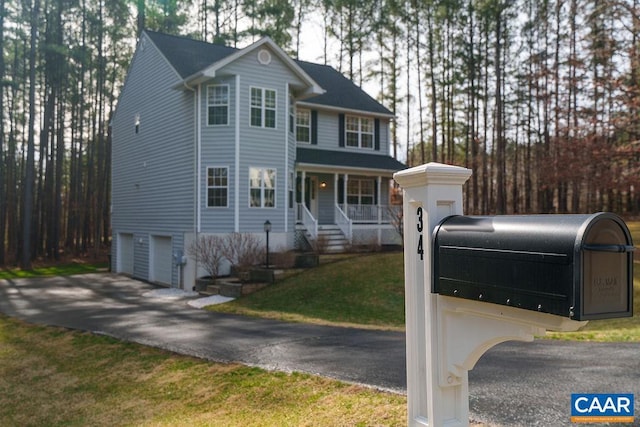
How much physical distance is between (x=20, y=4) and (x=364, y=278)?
82.9 feet

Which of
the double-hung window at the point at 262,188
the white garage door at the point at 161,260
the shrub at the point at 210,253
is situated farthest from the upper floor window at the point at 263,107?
the white garage door at the point at 161,260

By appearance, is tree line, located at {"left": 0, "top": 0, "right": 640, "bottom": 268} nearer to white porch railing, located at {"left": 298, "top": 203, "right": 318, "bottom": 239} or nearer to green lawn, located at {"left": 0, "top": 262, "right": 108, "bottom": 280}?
green lawn, located at {"left": 0, "top": 262, "right": 108, "bottom": 280}

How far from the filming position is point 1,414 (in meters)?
6.38

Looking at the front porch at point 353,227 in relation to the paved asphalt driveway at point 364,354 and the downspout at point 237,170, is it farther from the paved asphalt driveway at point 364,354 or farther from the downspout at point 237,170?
the paved asphalt driveway at point 364,354

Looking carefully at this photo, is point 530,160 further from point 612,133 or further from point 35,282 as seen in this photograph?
point 35,282

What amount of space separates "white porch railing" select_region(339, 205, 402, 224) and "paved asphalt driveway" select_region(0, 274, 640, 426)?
8.82m

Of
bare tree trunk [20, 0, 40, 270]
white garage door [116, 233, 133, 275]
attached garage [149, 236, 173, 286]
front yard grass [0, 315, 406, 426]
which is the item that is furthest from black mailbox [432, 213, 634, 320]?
bare tree trunk [20, 0, 40, 270]

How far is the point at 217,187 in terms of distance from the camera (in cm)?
1633

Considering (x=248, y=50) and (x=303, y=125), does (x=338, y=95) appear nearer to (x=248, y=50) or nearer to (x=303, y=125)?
(x=303, y=125)

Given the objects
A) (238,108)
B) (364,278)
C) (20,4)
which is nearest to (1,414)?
(364,278)

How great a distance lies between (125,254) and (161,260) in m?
4.49

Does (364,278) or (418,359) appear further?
(364,278)

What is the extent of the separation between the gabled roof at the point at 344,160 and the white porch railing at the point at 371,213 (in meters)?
1.65

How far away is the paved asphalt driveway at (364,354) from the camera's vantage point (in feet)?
15.4
